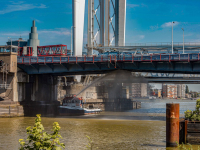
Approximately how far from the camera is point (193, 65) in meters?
59.8

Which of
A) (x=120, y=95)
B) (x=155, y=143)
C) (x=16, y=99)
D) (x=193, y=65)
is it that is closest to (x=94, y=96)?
(x=120, y=95)

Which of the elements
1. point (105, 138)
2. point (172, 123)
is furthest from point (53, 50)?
point (172, 123)

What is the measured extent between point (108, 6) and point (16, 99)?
59.4 m

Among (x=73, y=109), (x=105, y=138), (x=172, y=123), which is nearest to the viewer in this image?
(x=172, y=123)

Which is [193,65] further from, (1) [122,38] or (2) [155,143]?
(1) [122,38]

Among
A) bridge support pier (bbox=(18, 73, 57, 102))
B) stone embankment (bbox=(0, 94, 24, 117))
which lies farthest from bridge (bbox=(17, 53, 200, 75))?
stone embankment (bbox=(0, 94, 24, 117))

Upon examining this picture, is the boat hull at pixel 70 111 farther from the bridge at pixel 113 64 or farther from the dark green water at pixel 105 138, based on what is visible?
the dark green water at pixel 105 138

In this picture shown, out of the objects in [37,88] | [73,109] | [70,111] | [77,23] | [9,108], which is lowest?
[70,111]

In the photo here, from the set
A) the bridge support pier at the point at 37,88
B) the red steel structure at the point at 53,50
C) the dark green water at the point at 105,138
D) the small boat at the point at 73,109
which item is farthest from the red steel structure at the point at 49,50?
the dark green water at the point at 105,138

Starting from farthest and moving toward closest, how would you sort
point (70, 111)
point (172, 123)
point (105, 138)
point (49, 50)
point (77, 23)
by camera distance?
1. point (49, 50)
2. point (77, 23)
3. point (70, 111)
4. point (105, 138)
5. point (172, 123)

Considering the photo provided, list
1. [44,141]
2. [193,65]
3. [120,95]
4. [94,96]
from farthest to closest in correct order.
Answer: [120,95] → [94,96] → [193,65] → [44,141]

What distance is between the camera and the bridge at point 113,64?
59.8 meters

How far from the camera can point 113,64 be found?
66.1 meters

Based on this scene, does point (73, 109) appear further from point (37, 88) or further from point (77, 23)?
point (77, 23)
